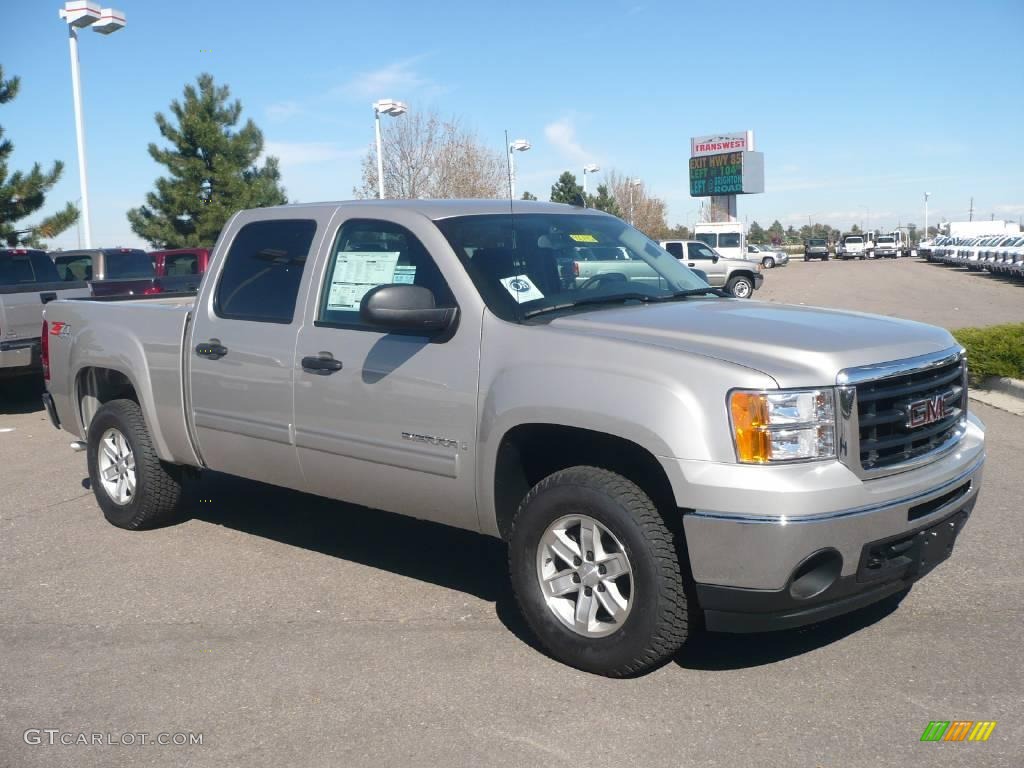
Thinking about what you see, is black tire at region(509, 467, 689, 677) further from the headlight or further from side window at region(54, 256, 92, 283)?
side window at region(54, 256, 92, 283)

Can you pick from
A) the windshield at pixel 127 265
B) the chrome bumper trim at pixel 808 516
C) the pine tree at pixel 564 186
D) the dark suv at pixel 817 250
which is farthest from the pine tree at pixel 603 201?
the chrome bumper trim at pixel 808 516

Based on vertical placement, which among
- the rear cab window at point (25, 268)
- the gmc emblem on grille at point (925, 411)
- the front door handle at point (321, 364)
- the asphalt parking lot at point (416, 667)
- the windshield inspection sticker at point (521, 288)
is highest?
the rear cab window at point (25, 268)

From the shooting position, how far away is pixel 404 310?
176 inches

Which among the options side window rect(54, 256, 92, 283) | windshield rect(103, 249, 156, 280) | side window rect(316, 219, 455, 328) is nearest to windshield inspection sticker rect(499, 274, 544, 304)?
side window rect(316, 219, 455, 328)

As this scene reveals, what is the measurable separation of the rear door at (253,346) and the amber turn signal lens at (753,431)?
244cm

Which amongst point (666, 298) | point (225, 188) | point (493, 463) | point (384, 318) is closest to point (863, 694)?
point (493, 463)

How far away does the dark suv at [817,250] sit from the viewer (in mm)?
75000

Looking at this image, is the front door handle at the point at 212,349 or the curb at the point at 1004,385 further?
the curb at the point at 1004,385

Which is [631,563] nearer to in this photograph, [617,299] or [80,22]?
[617,299]

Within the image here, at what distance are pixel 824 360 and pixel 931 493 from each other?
71cm

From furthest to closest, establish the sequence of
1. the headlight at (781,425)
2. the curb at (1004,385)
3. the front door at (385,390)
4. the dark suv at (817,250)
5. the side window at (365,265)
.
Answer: the dark suv at (817,250) → the curb at (1004,385) → the side window at (365,265) → the front door at (385,390) → the headlight at (781,425)

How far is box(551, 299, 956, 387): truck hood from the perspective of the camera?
150 inches

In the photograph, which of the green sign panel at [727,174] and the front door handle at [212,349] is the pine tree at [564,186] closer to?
the green sign panel at [727,174]

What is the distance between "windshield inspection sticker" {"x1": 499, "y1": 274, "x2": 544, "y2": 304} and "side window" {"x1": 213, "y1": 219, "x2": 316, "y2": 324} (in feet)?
4.04
